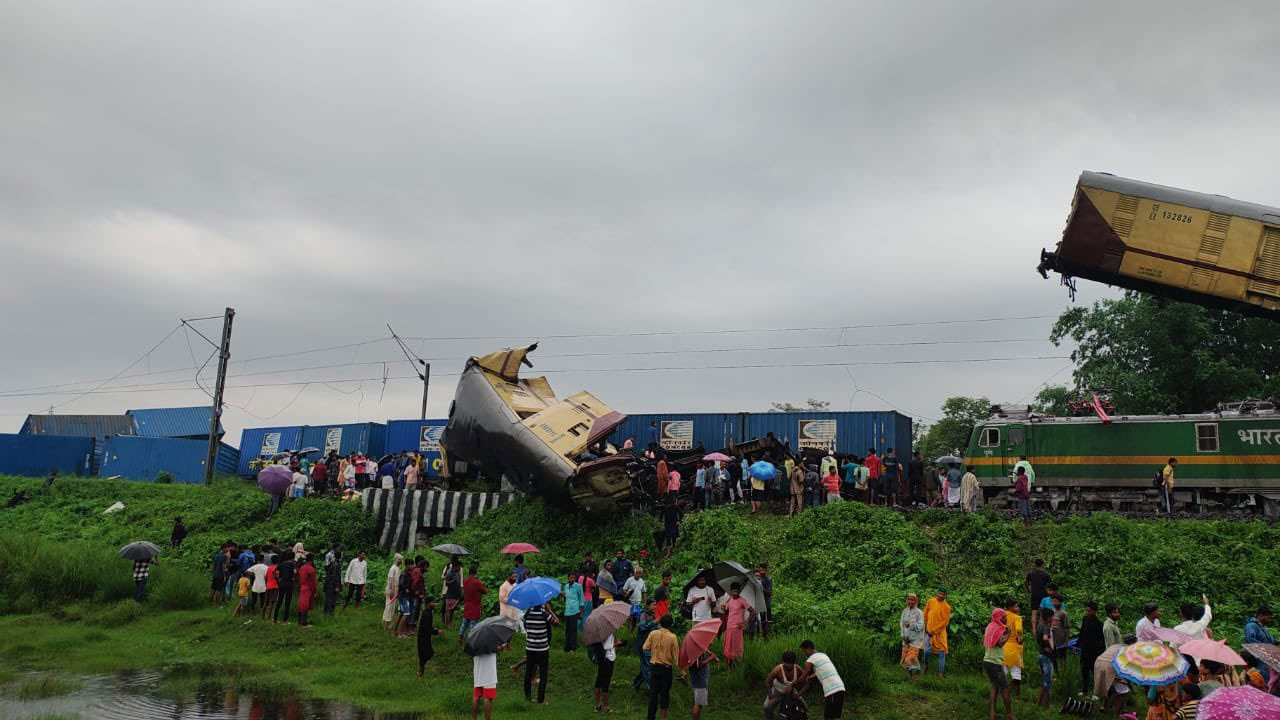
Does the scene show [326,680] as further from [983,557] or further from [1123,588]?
[1123,588]

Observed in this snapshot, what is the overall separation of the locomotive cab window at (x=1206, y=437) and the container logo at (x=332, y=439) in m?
32.8

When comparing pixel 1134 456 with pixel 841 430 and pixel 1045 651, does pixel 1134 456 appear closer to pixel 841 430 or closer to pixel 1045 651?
pixel 841 430

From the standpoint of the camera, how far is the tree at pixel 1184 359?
30577 millimetres

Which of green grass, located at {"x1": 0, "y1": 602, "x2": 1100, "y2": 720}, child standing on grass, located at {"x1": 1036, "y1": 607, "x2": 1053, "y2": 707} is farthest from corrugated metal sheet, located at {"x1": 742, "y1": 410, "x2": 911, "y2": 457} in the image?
child standing on grass, located at {"x1": 1036, "y1": 607, "x2": 1053, "y2": 707}

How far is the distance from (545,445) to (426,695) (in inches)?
322

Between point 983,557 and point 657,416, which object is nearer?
point 983,557

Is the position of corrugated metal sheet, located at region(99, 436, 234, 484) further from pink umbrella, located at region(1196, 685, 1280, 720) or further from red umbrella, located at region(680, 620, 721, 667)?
pink umbrella, located at region(1196, 685, 1280, 720)

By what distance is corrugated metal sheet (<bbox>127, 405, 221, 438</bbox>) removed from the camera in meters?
47.2

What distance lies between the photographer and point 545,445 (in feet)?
63.4

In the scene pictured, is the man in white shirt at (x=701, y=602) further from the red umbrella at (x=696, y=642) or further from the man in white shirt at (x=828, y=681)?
the man in white shirt at (x=828, y=681)

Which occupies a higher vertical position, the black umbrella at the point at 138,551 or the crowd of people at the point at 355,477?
the crowd of people at the point at 355,477

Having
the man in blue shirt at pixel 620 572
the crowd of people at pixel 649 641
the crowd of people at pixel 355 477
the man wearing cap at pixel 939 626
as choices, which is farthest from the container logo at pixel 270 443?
the man wearing cap at pixel 939 626

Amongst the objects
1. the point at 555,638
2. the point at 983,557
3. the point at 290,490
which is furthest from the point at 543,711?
the point at 290,490

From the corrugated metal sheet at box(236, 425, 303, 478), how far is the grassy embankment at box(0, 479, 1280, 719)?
16555mm
